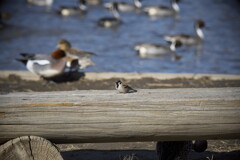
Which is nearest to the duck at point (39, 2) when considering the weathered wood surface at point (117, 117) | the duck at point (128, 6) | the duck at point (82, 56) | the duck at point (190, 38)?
the duck at point (128, 6)

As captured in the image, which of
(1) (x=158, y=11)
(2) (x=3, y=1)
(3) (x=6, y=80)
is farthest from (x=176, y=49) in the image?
(2) (x=3, y=1)

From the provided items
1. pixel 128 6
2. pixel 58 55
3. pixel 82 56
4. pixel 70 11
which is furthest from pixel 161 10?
pixel 58 55

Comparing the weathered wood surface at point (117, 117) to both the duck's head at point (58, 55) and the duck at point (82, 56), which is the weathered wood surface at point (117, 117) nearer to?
the duck's head at point (58, 55)

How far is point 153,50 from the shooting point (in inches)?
520

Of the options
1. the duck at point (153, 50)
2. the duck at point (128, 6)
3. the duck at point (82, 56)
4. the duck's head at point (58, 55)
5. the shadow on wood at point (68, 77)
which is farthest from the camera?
the duck at point (128, 6)

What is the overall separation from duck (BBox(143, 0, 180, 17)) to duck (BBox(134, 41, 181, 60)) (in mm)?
4652

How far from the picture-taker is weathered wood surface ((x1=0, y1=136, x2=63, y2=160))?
4023mm

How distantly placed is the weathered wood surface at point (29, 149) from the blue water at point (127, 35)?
705 centimetres

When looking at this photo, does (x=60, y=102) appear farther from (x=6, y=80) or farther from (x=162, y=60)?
(x=162, y=60)

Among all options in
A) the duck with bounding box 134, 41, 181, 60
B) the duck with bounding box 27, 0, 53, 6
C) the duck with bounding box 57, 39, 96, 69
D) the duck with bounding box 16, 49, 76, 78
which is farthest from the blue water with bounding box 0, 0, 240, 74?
the duck with bounding box 16, 49, 76, 78

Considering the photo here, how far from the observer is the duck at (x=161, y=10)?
18.3 meters

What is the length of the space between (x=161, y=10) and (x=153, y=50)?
5625 millimetres

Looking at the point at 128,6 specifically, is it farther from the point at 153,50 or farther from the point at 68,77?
the point at 68,77

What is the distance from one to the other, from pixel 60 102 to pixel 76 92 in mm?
320
